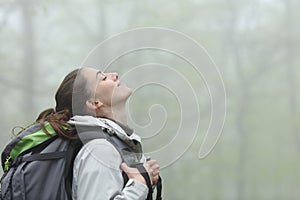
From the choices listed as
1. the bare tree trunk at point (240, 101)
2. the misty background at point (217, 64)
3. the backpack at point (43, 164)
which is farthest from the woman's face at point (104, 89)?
the bare tree trunk at point (240, 101)

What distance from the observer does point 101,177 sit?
992 mm

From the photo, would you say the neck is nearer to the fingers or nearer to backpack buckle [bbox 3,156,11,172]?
the fingers

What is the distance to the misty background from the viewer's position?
2160 millimetres

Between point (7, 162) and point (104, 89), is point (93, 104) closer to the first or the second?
point (104, 89)

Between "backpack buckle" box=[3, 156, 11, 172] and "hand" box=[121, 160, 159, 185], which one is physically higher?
"backpack buckle" box=[3, 156, 11, 172]

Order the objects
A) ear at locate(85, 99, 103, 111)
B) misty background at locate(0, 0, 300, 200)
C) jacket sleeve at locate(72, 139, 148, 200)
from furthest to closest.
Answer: misty background at locate(0, 0, 300, 200)
ear at locate(85, 99, 103, 111)
jacket sleeve at locate(72, 139, 148, 200)

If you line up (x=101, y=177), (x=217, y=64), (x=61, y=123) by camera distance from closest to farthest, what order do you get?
(x=101, y=177)
(x=61, y=123)
(x=217, y=64)

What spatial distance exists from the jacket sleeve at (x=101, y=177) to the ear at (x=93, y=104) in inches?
5.0

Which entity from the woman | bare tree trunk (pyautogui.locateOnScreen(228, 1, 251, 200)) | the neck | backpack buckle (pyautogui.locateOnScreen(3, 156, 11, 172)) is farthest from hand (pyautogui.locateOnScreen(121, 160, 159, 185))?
bare tree trunk (pyautogui.locateOnScreen(228, 1, 251, 200))

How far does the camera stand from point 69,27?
2.25 meters

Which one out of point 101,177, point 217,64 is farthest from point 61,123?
point 217,64

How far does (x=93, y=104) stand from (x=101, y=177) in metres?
0.23

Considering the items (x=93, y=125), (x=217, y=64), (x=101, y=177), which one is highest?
(x=217, y=64)

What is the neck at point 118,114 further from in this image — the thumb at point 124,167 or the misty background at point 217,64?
the misty background at point 217,64
